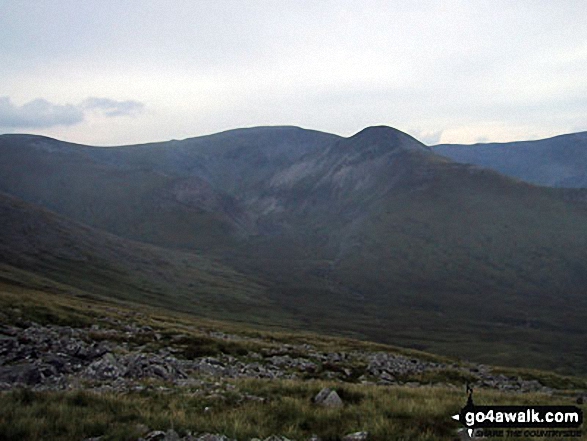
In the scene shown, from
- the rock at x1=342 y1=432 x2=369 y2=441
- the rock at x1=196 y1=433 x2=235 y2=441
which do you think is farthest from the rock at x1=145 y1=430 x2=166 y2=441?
the rock at x1=342 y1=432 x2=369 y2=441

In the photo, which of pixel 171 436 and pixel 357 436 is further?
pixel 357 436

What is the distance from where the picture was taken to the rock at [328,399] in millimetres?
15291

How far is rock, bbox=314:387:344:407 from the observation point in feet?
50.2

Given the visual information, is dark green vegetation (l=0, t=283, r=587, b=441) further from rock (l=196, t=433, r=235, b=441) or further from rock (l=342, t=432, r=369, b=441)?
rock (l=196, t=433, r=235, b=441)

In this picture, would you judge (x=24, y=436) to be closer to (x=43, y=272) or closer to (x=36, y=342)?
(x=36, y=342)

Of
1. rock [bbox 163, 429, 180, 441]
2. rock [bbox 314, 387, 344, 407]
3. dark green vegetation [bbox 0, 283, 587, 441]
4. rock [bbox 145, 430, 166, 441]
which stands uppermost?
rock [bbox 163, 429, 180, 441]

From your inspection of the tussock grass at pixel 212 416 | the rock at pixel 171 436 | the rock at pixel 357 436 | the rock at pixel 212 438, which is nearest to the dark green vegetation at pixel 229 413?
the tussock grass at pixel 212 416

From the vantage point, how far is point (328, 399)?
51.0 feet

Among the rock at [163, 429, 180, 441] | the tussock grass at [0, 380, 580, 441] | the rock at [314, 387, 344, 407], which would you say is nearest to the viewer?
the rock at [163, 429, 180, 441]

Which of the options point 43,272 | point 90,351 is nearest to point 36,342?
point 90,351

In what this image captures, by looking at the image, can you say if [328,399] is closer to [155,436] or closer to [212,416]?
[212,416]

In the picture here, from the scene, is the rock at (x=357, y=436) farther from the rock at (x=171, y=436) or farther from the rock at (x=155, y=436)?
the rock at (x=155, y=436)

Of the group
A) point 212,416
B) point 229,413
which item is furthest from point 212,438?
point 229,413

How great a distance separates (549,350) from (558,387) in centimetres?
14235
